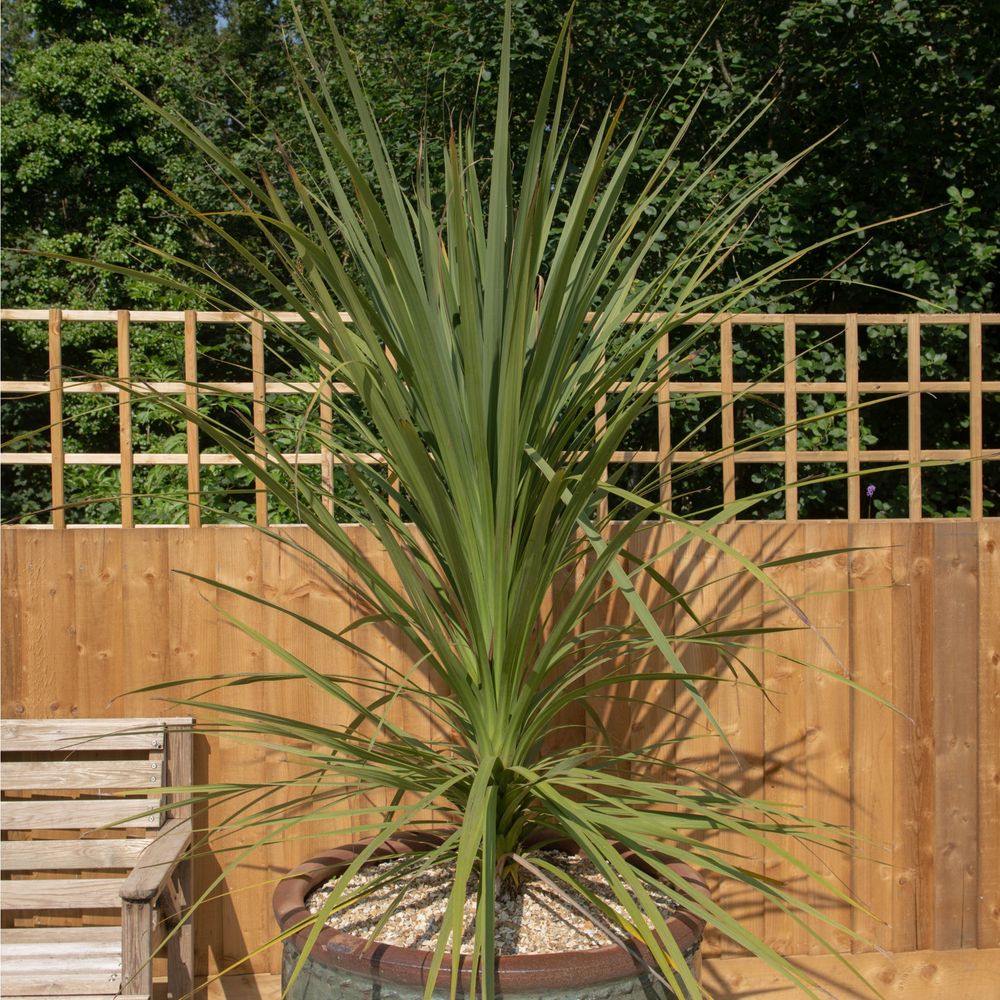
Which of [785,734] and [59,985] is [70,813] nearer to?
[59,985]

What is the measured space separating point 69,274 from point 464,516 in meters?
7.39

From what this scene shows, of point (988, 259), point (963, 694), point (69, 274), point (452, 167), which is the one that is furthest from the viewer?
point (69, 274)

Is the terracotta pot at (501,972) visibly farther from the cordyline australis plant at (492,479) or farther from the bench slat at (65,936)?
the bench slat at (65,936)

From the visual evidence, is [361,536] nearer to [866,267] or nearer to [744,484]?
[744,484]

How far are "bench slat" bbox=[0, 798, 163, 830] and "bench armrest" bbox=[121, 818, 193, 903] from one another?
190 millimetres

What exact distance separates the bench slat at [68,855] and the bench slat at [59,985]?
0.98ft

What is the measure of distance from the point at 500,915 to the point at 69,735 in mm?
1146

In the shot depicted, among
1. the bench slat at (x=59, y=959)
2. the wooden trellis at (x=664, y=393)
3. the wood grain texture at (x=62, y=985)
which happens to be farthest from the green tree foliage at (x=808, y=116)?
the wood grain texture at (x=62, y=985)

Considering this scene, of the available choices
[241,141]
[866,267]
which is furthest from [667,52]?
[241,141]

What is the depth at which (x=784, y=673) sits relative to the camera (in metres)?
2.57

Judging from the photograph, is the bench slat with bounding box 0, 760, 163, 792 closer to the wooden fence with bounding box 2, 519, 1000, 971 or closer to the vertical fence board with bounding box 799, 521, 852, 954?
the wooden fence with bounding box 2, 519, 1000, 971

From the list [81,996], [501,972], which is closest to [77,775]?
[81,996]

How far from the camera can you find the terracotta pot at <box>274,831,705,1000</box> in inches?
60.7

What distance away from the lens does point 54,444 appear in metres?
2.44
